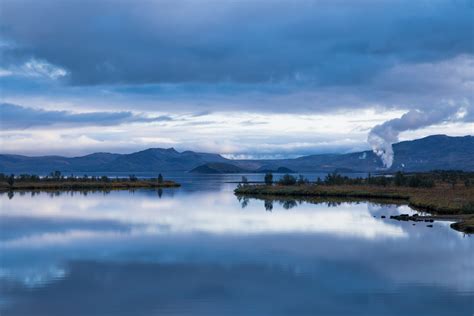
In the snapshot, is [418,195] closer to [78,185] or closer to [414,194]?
[414,194]

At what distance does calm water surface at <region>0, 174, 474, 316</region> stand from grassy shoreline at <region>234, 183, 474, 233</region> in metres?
6.28

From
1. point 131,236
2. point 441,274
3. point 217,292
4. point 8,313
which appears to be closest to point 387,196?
point 131,236

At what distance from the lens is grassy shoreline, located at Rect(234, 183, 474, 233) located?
39.5 metres

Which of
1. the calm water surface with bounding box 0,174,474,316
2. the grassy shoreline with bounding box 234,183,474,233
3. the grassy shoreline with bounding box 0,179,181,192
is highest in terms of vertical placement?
the grassy shoreline with bounding box 0,179,181,192

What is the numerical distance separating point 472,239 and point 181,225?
17040mm

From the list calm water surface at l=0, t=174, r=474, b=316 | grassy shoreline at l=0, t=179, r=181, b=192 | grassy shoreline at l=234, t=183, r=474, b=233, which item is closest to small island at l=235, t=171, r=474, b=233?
grassy shoreline at l=234, t=183, r=474, b=233

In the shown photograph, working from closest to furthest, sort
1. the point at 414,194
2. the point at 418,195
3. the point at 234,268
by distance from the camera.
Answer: the point at 234,268 → the point at 418,195 → the point at 414,194

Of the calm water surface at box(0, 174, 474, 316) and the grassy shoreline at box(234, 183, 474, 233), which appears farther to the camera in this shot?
the grassy shoreline at box(234, 183, 474, 233)

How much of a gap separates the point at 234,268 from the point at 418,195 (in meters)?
44.0

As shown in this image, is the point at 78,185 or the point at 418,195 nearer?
the point at 418,195

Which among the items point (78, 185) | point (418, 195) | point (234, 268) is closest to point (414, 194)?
point (418, 195)

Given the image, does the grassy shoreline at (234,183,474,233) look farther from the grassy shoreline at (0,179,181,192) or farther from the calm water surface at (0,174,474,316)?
the grassy shoreline at (0,179,181,192)

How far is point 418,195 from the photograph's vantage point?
197 feet

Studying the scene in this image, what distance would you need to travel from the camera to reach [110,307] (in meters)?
15.3
